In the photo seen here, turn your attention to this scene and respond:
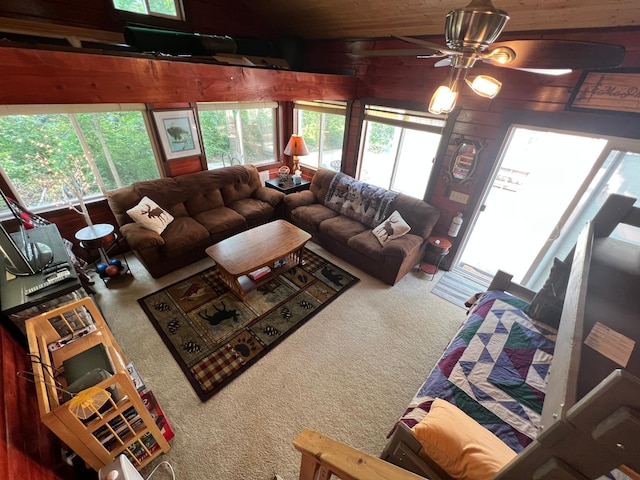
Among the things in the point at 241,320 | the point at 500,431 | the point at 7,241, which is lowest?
the point at 241,320

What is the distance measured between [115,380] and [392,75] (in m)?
3.99

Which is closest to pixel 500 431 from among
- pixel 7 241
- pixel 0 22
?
pixel 7 241

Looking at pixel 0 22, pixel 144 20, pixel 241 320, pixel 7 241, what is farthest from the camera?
pixel 144 20

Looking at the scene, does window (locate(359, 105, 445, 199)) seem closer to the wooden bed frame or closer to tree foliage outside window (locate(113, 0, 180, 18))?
the wooden bed frame

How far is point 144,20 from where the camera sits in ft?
10.0

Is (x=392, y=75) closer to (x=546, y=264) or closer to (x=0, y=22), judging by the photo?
(x=546, y=264)

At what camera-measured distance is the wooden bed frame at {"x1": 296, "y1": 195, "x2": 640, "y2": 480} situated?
349 mm

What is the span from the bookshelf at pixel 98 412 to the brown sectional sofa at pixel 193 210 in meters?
1.33

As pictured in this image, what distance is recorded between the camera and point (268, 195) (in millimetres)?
4051

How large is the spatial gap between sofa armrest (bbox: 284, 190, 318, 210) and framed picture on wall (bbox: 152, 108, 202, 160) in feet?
5.01

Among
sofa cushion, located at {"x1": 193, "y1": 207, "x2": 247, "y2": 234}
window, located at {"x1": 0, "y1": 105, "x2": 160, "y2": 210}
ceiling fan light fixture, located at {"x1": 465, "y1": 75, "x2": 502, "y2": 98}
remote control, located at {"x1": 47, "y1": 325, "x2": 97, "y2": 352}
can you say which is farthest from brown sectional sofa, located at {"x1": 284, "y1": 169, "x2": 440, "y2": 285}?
remote control, located at {"x1": 47, "y1": 325, "x2": 97, "y2": 352}

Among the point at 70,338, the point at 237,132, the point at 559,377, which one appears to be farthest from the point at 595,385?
the point at 237,132

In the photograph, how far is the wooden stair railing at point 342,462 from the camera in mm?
673

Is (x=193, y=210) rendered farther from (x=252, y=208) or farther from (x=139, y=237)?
(x=139, y=237)
